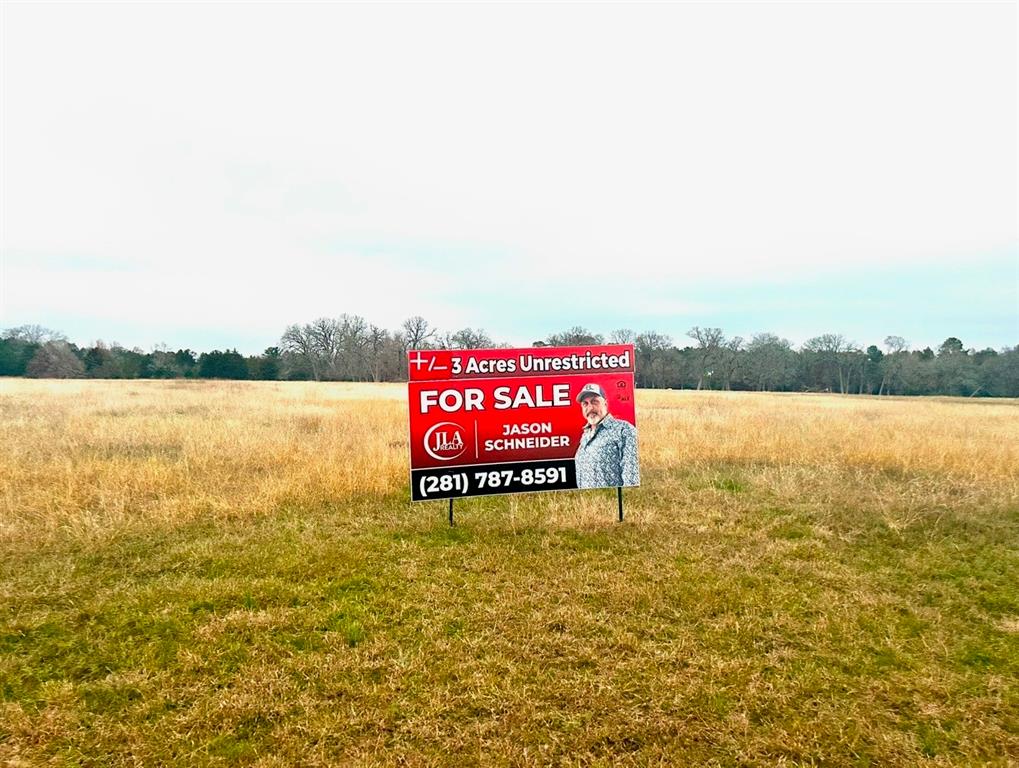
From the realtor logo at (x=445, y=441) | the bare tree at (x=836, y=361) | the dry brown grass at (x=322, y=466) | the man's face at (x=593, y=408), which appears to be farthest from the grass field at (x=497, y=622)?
the bare tree at (x=836, y=361)

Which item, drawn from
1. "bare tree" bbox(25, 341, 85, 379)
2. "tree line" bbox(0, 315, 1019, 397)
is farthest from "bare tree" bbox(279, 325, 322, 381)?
"bare tree" bbox(25, 341, 85, 379)

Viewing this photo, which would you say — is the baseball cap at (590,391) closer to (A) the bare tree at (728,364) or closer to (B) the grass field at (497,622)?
(B) the grass field at (497,622)

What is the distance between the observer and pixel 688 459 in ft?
36.9

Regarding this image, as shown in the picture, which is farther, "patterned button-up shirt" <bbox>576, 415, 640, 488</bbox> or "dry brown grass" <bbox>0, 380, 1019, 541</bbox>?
"dry brown grass" <bbox>0, 380, 1019, 541</bbox>

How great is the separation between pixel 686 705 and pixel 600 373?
436 cm

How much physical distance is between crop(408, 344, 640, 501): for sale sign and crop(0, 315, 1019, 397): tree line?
58931 mm

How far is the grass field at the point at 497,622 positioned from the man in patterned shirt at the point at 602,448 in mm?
618

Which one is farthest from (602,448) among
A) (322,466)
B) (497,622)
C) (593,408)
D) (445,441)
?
(322,466)

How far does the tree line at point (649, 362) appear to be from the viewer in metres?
65.0

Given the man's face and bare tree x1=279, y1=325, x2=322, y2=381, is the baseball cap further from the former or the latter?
bare tree x1=279, y1=325, x2=322, y2=381

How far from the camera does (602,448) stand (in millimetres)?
7031

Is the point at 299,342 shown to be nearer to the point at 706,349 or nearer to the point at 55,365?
the point at 55,365

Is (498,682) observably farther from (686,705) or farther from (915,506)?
(915,506)

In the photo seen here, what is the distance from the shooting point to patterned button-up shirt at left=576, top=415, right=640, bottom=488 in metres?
6.97
